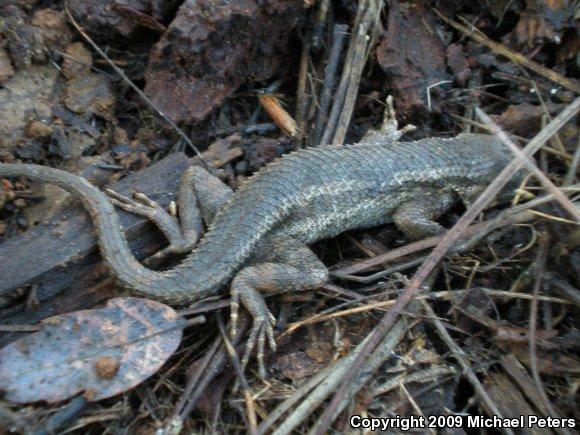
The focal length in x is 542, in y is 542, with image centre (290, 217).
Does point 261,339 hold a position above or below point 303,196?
below

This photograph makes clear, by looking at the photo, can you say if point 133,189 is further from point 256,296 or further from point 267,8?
point 267,8

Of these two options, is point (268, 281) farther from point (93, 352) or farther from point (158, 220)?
point (93, 352)

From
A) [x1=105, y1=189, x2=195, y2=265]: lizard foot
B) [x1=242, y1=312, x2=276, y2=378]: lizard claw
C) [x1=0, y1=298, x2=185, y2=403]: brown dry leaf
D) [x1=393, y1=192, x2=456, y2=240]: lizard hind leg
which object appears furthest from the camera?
[x1=393, y1=192, x2=456, y2=240]: lizard hind leg

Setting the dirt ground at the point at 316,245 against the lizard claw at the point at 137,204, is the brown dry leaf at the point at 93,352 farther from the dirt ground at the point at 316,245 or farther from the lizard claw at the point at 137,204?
the lizard claw at the point at 137,204

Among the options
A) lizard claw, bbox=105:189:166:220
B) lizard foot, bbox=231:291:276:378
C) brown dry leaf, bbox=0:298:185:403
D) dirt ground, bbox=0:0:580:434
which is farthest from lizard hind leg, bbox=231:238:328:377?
lizard claw, bbox=105:189:166:220

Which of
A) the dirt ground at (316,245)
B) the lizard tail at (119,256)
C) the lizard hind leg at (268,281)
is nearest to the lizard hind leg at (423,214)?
the dirt ground at (316,245)

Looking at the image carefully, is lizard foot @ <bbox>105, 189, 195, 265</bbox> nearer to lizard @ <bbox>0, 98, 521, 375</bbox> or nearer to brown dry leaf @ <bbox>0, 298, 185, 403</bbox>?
lizard @ <bbox>0, 98, 521, 375</bbox>

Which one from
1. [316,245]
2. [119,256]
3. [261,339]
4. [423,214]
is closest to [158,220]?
[119,256]
